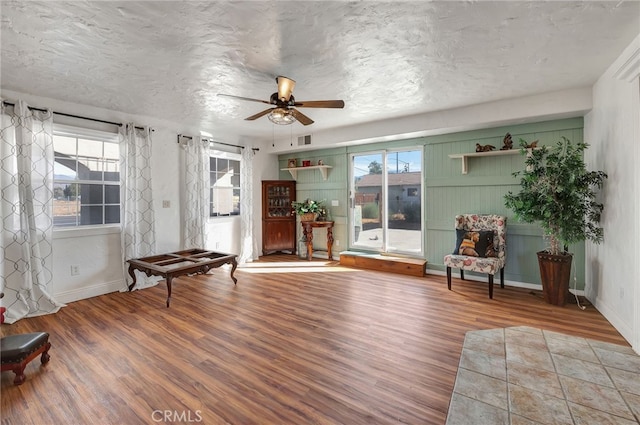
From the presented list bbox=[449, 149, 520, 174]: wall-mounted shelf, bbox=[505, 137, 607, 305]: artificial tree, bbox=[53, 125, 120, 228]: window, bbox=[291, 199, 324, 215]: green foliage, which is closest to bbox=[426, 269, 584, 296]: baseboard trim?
bbox=[505, 137, 607, 305]: artificial tree

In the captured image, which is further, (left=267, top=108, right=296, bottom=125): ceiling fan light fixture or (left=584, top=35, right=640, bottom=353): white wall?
(left=267, top=108, right=296, bottom=125): ceiling fan light fixture

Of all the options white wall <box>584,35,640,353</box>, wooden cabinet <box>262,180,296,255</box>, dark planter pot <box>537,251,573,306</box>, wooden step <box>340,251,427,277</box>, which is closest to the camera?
white wall <box>584,35,640,353</box>

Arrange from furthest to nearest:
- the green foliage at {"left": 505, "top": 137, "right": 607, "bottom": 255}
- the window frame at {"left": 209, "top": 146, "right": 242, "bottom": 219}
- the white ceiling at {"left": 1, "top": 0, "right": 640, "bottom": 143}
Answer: the window frame at {"left": 209, "top": 146, "right": 242, "bottom": 219}, the green foliage at {"left": 505, "top": 137, "right": 607, "bottom": 255}, the white ceiling at {"left": 1, "top": 0, "right": 640, "bottom": 143}

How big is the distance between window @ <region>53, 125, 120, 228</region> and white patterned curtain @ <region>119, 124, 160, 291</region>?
198mm

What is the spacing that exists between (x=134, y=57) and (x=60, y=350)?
2654 mm

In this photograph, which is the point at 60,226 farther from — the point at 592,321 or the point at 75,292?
the point at 592,321

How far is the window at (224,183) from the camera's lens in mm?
5508

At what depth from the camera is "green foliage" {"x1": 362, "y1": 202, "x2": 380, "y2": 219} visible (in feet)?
Result: 18.1

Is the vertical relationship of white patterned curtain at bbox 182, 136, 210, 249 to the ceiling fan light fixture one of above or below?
below

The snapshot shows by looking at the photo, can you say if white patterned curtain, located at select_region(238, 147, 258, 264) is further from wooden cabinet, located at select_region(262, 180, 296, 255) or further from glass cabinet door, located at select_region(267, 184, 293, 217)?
glass cabinet door, located at select_region(267, 184, 293, 217)

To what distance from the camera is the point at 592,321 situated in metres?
2.94

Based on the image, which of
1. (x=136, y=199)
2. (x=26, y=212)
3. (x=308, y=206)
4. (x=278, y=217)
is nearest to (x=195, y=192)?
(x=136, y=199)

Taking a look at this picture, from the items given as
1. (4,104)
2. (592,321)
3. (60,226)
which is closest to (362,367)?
(592,321)

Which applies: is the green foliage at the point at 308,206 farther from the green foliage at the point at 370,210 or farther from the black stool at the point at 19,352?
the black stool at the point at 19,352
